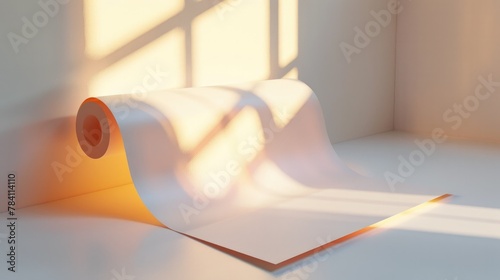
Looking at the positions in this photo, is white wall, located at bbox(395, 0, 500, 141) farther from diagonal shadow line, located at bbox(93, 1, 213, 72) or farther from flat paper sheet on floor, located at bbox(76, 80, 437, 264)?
diagonal shadow line, located at bbox(93, 1, 213, 72)

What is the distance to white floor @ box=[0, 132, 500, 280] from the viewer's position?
6.17 ft

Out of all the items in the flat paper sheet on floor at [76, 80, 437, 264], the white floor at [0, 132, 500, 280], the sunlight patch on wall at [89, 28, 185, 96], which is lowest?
the white floor at [0, 132, 500, 280]

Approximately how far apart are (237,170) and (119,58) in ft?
2.32

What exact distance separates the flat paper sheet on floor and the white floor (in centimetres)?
9

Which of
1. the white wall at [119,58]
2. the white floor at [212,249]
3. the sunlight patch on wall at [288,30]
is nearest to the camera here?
the white floor at [212,249]

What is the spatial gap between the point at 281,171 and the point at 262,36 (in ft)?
2.89

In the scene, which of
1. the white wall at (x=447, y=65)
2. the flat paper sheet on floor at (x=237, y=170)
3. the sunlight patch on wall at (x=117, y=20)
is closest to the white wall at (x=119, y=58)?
the sunlight patch on wall at (x=117, y=20)

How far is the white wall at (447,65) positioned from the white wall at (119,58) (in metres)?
0.65

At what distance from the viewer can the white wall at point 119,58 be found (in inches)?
99.2

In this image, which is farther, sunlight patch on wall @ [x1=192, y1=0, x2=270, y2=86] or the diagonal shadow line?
sunlight patch on wall @ [x1=192, y1=0, x2=270, y2=86]

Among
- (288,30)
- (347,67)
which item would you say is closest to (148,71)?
(288,30)

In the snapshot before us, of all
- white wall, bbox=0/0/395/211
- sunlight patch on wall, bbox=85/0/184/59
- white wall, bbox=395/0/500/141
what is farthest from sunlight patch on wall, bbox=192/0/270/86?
white wall, bbox=395/0/500/141

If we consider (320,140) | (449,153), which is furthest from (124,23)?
(449,153)

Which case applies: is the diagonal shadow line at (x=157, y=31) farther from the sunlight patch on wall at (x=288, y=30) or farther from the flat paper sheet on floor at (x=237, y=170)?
the sunlight patch on wall at (x=288, y=30)
